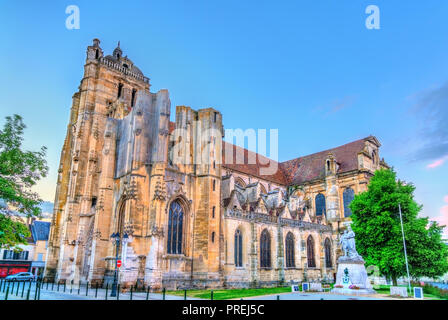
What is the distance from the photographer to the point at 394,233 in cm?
2997

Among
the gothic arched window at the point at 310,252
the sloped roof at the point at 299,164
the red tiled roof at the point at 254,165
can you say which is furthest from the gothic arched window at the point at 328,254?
the red tiled roof at the point at 254,165

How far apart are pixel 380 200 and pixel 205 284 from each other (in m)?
17.8

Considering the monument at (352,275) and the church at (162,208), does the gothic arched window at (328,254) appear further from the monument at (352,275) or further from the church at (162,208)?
the monument at (352,275)

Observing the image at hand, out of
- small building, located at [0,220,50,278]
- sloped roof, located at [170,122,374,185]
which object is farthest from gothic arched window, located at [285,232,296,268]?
small building, located at [0,220,50,278]

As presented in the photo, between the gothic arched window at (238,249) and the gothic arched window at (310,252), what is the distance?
11.3 meters

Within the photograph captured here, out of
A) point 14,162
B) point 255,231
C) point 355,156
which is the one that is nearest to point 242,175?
point 255,231

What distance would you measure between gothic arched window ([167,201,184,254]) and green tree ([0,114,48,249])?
11712 mm

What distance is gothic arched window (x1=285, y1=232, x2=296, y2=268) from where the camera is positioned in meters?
36.5

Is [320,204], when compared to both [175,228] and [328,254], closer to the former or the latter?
[328,254]

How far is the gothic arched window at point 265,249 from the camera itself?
110ft

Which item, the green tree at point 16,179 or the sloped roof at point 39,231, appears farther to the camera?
the sloped roof at point 39,231

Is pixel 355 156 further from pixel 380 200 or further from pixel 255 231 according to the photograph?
pixel 255 231

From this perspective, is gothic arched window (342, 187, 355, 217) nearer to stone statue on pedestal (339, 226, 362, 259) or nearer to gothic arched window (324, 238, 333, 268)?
gothic arched window (324, 238, 333, 268)

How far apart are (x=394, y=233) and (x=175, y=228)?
1926 centimetres
